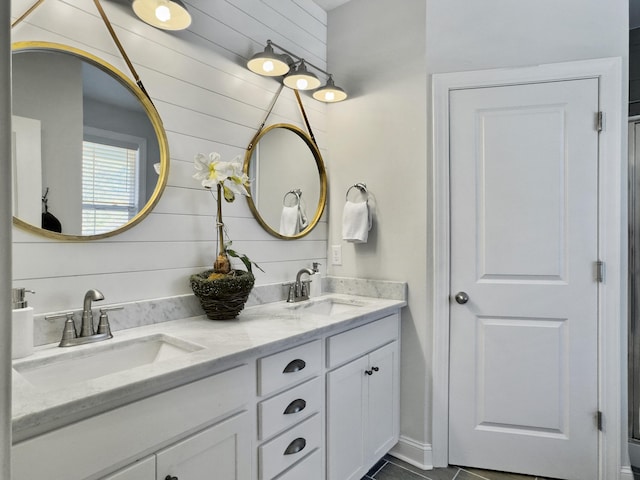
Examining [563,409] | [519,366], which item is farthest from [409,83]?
[563,409]

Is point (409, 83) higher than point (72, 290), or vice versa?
point (409, 83)

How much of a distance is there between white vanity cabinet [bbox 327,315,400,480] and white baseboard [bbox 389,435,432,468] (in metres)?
0.08

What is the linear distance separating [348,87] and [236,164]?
1.15 metres

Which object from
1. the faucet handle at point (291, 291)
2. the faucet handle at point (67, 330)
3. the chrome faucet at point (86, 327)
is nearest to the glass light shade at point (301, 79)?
the faucet handle at point (291, 291)

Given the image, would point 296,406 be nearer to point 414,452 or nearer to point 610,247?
point 414,452

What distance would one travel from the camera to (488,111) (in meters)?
2.11

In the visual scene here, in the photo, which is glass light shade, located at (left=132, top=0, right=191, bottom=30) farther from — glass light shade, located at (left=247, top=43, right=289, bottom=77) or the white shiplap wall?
glass light shade, located at (left=247, top=43, right=289, bottom=77)

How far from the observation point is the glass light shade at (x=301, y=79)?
6.95ft

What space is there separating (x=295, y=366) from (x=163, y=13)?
143cm

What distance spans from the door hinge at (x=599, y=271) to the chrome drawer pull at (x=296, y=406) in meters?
1.53

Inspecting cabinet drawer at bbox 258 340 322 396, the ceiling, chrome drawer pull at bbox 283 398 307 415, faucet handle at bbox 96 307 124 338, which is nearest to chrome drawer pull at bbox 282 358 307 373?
cabinet drawer at bbox 258 340 322 396

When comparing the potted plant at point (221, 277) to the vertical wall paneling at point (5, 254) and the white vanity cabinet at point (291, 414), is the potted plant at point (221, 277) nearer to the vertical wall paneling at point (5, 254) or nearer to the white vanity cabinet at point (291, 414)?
the white vanity cabinet at point (291, 414)

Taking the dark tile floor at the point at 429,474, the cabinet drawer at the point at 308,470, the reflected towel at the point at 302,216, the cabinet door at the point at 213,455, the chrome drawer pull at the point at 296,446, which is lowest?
the dark tile floor at the point at 429,474

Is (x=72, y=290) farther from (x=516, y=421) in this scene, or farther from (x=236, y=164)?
(x=516, y=421)
